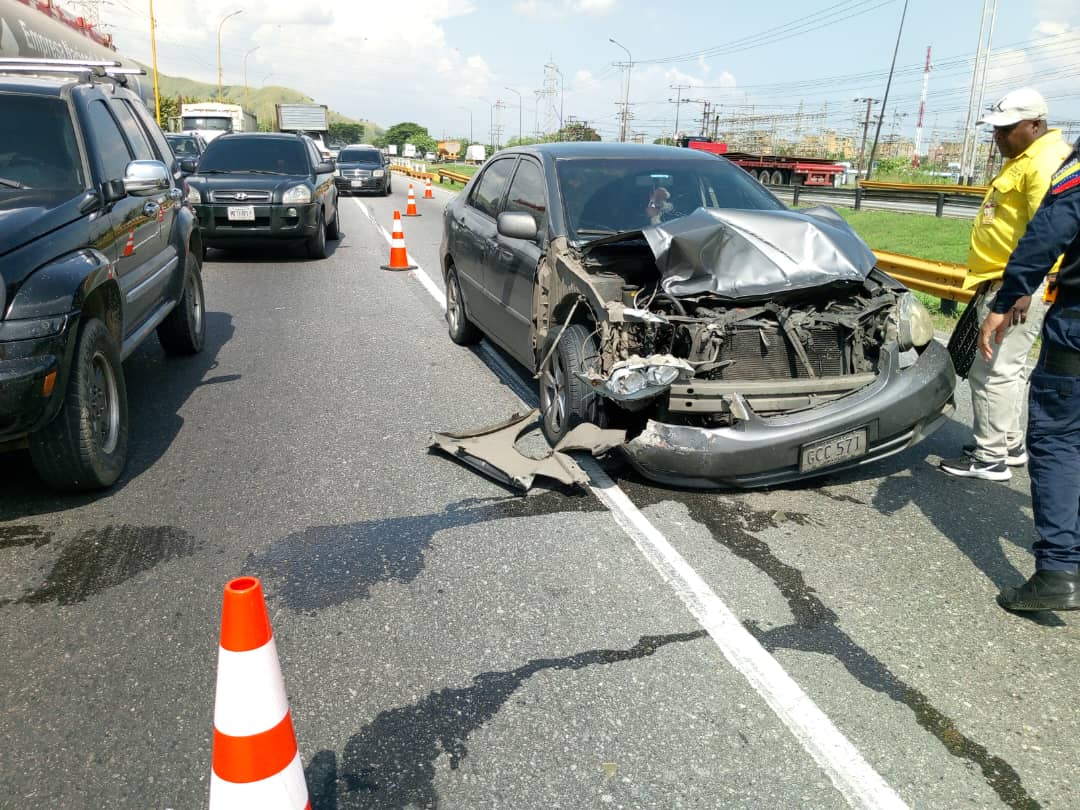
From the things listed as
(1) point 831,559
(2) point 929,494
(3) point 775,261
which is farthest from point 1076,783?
(3) point 775,261

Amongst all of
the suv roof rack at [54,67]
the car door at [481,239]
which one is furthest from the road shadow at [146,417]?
the suv roof rack at [54,67]

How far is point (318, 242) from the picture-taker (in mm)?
13695

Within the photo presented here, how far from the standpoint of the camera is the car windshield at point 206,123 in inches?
1470

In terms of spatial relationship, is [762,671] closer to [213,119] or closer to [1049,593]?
[1049,593]

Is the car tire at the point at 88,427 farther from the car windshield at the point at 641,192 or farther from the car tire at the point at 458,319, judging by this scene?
the car tire at the point at 458,319

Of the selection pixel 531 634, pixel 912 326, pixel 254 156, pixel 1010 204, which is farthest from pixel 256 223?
pixel 531 634

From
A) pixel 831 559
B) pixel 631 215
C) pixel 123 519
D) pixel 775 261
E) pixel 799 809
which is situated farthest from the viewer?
pixel 631 215

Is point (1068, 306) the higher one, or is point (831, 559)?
point (1068, 306)

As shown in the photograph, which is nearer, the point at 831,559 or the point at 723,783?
the point at 723,783

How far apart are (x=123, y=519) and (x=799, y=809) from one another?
3.31 meters

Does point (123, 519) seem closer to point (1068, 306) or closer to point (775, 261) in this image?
point (775, 261)

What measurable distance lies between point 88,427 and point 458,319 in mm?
4098

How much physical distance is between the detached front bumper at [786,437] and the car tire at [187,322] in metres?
4.40

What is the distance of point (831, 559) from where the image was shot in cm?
389
